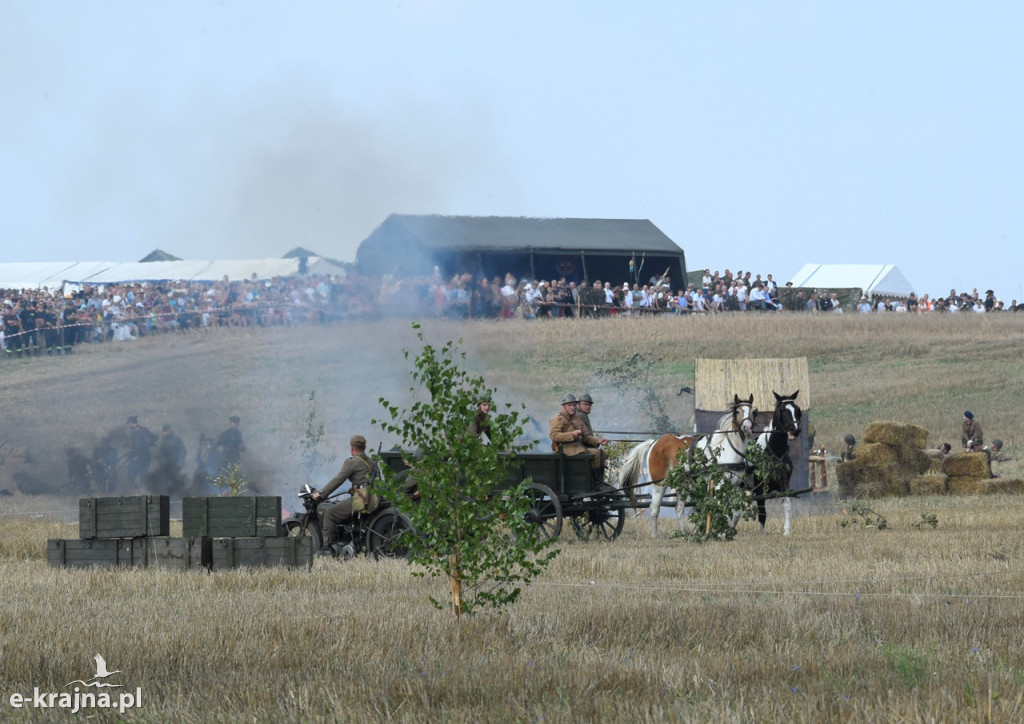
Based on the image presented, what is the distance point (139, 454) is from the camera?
87.7ft

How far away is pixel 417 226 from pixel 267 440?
902cm

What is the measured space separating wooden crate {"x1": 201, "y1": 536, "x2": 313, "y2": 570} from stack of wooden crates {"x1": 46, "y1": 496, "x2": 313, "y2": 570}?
2 cm

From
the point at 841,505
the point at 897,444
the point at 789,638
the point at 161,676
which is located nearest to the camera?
the point at 161,676

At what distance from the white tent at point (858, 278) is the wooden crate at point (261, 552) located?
38.4m

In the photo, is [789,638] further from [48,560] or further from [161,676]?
[48,560]

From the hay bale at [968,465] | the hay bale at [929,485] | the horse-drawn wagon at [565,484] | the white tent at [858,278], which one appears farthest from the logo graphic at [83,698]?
the white tent at [858,278]

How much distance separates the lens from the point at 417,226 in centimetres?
3603

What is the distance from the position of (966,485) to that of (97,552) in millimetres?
15000

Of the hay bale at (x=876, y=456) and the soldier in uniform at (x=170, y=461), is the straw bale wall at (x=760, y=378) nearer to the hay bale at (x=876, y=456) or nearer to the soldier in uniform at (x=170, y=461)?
the hay bale at (x=876, y=456)

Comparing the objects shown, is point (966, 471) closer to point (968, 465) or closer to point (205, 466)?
point (968, 465)

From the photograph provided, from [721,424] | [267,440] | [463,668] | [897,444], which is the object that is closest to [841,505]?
[897,444]

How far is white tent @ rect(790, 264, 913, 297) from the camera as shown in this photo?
169 ft

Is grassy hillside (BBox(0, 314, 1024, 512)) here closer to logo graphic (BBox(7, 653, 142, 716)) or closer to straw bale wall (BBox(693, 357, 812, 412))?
straw bale wall (BBox(693, 357, 812, 412))

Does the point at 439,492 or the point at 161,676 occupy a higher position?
the point at 439,492
